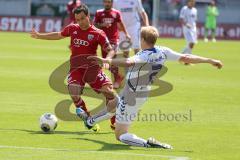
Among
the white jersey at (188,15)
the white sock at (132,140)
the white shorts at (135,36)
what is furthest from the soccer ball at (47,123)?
the white jersey at (188,15)

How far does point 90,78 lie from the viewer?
13.1m

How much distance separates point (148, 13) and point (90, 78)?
136ft

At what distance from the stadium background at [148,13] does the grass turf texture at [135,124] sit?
2670cm

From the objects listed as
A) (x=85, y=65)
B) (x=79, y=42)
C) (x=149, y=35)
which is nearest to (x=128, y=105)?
(x=149, y=35)

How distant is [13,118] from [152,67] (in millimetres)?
3755

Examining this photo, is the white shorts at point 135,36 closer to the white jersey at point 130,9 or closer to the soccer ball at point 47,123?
the white jersey at point 130,9

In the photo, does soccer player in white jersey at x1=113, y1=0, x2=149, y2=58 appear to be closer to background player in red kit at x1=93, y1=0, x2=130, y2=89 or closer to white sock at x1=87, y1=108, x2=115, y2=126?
background player in red kit at x1=93, y1=0, x2=130, y2=89

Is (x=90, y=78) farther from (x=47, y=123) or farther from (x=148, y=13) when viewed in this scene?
(x=148, y=13)

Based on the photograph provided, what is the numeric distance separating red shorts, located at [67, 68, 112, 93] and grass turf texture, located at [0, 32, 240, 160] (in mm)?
868

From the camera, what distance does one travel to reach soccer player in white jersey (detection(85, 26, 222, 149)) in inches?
443

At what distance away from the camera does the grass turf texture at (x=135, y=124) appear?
1088 centimetres

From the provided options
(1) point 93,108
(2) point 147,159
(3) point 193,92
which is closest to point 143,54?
(2) point 147,159

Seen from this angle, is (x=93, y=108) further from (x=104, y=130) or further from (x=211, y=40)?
(x=211, y=40)

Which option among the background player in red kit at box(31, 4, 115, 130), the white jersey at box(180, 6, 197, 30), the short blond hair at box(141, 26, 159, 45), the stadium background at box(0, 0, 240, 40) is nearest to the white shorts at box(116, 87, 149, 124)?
the short blond hair at box(141, 26, 159, 45)
